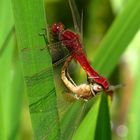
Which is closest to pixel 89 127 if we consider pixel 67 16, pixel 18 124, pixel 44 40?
pixel 44 40

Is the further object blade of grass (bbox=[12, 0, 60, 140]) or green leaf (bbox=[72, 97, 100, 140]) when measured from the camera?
green leaf (bbox=[72, 97, 100, 140])

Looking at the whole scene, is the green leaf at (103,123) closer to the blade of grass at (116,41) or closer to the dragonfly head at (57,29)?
the blade of grass at (116,41)

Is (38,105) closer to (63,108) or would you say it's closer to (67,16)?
(63,108)

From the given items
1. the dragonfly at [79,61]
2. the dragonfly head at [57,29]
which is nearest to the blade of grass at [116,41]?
the dragonfly at [79,61]

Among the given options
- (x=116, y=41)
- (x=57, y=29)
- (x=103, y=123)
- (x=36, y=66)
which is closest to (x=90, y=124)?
(x=103, y=123)

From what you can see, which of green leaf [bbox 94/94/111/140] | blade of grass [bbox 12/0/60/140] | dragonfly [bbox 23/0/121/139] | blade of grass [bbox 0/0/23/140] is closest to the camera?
blade of grass [bbox 12/0/60/140]

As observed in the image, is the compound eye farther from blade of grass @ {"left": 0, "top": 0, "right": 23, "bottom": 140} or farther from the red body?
blade of grass @ {"left": 0, "top": 0, "right": 23, "bottom": 140}

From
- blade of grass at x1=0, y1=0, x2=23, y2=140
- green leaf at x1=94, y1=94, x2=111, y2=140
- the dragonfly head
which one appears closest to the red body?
the dragonfly head
